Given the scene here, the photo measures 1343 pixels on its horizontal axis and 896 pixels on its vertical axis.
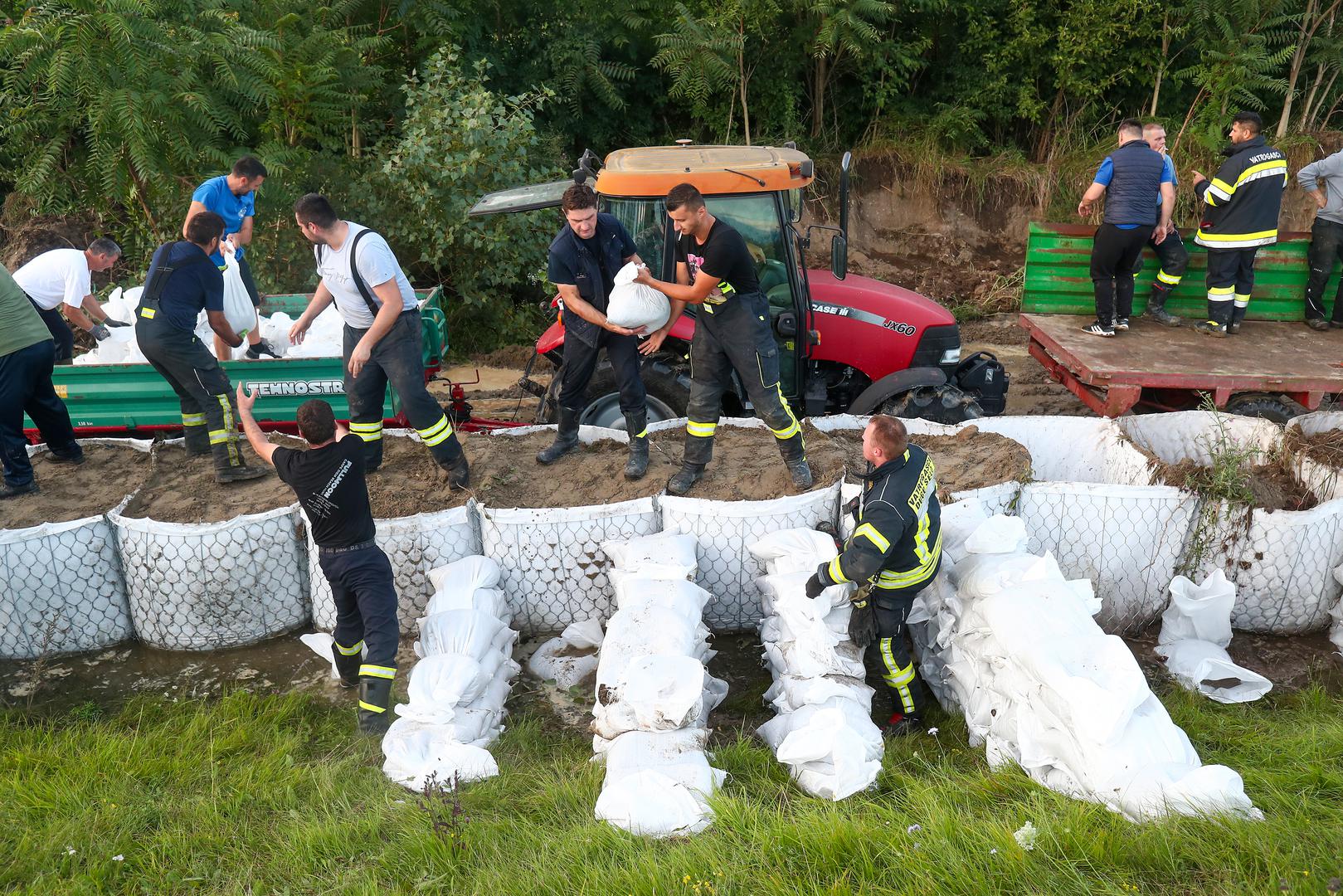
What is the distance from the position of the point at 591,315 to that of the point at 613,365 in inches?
13.9

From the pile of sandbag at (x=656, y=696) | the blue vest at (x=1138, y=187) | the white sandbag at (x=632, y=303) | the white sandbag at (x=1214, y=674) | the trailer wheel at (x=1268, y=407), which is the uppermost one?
the blue vest at (x=1138, y=187)

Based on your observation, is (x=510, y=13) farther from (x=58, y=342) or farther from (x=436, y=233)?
(x=58, y=342)

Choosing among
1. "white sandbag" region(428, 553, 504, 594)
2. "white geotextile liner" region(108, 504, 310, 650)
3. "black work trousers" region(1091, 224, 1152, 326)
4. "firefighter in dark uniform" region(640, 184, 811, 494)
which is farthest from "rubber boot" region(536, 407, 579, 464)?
"black work trousers" region(1091, 224, 1152, 326)

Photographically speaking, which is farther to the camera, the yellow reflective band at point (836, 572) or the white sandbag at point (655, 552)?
the white sandbag at point (655, 552)

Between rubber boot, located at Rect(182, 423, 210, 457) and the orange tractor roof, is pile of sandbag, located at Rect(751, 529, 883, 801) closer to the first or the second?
the orange tractor roof

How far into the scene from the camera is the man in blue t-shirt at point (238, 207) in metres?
6.25

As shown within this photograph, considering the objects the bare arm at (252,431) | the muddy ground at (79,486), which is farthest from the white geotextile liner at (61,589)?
the bare arm at (252,431)

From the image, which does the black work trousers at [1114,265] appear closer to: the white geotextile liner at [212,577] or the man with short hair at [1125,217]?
the man with short hair at [1125,217]

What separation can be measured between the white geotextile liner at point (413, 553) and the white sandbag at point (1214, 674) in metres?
3.44

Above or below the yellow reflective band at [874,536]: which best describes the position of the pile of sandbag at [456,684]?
below

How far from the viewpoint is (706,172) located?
570 centimetres

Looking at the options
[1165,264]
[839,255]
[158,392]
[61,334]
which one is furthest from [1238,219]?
[61,334]

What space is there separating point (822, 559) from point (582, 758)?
1360 mm

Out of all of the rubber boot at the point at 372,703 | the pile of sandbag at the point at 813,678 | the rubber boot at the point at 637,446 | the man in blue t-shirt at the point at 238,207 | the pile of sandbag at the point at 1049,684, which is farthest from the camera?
the man in blue t-shirt at the point at 238,207
